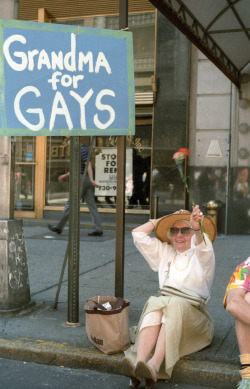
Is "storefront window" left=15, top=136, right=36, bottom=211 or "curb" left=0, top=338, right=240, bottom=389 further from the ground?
"storefront window" left=15, top=136, right=36, bottom=211

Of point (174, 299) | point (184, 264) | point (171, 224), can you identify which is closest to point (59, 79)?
point (171, 224)

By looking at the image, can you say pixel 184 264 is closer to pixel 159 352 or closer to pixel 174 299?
pixel 174 299

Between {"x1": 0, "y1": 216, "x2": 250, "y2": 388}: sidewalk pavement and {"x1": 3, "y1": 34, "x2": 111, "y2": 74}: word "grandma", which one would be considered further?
{"x1": 3, "y1": 34, "x2": 111, "y2": 74}: word "grandma"

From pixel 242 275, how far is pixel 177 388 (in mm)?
895

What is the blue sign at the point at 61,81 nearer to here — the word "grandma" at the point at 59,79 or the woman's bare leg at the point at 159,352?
the word "grandma" at the point at 59,79

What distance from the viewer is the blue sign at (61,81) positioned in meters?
4.50

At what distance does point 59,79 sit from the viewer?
455 centimetres

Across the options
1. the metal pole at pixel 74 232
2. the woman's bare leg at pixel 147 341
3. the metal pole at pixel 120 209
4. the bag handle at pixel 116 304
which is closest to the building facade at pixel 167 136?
the metal pole at pixel 120 209

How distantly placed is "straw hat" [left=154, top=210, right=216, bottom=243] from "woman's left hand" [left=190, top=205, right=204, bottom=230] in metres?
0.27

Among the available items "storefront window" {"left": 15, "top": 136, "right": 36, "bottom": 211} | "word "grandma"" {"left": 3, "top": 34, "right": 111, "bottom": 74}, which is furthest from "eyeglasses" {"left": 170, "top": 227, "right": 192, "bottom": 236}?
"storefront window" {"left": 15, "top": 136, "right": 36, "bottom": 211}

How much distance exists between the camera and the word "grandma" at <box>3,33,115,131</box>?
14.8 feet

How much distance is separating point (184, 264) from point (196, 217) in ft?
1.52

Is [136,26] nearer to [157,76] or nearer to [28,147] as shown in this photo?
[157,76]

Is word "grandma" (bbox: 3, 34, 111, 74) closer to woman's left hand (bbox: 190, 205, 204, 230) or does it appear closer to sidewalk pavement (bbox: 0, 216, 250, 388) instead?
woman's left hand (bbox: 190, 205, 204, 230)
